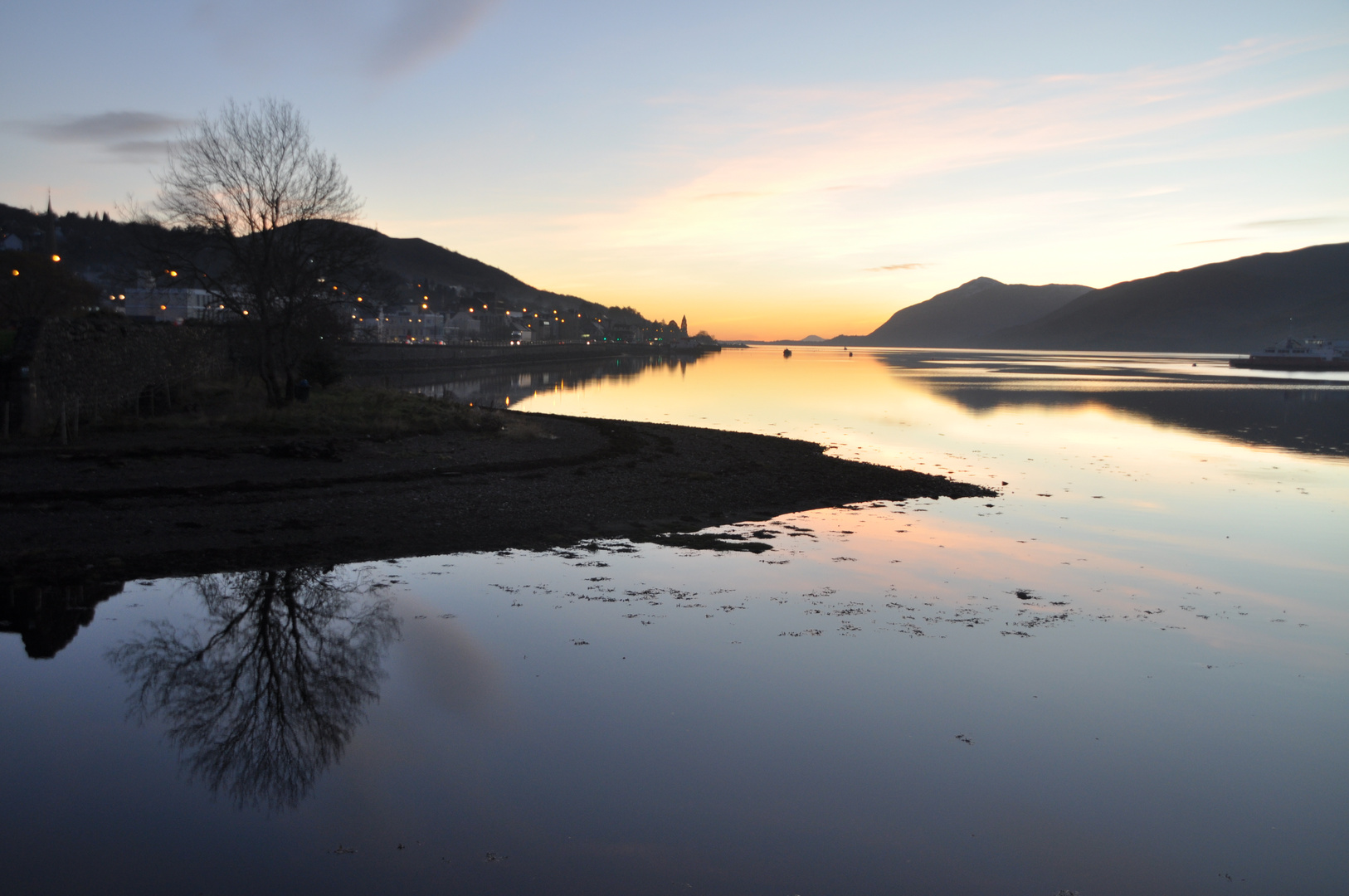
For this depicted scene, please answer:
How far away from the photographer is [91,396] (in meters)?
20.1

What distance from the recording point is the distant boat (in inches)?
4975

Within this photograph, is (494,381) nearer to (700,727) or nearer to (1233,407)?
(1233,407)

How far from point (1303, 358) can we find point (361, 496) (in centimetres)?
15926

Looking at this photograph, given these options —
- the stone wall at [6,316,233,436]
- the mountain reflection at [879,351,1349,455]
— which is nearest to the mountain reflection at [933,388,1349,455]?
the mountain reflection at [879,351,1349,455]

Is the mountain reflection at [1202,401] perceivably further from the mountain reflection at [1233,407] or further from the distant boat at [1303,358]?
the distant boat at [1303,358]

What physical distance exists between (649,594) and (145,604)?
20.2 ft

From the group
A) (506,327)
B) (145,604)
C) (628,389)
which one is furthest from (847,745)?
(506,327)

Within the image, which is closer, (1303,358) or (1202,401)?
(1202,401)

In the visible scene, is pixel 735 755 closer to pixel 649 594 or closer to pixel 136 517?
pixel 649 594

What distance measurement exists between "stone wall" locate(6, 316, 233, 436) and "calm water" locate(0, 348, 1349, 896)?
12.2m

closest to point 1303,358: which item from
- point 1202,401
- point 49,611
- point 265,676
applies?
point 1202,401

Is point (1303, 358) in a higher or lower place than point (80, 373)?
higher

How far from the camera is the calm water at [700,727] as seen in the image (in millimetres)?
5434

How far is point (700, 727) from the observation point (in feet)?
24.3
